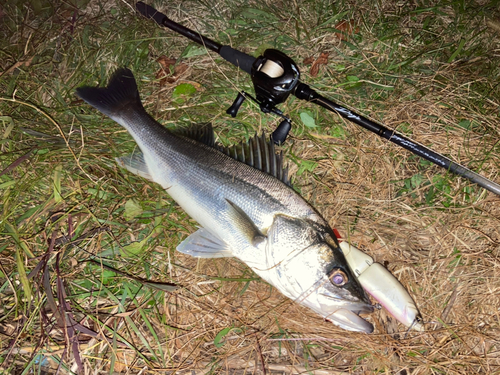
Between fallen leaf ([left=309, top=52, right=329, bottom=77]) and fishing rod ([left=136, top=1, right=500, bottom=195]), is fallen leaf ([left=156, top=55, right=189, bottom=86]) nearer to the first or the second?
fishing rod ([left=136, top=1, right=500, bottom=195])

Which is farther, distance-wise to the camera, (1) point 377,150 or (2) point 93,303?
(1) point 377,150

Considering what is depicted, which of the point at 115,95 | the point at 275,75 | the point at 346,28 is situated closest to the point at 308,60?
the point at 346,28

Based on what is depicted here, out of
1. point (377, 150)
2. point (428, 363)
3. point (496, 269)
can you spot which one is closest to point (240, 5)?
point (377, 150)

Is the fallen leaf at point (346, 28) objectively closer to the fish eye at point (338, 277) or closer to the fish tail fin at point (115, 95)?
the fish tail fin at point (115, 95)

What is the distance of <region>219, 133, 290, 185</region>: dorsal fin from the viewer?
8.64 ft

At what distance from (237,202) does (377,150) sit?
1.59m

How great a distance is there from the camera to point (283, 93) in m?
2.62

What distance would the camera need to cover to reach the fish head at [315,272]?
2.27 m

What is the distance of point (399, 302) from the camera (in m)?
2.63

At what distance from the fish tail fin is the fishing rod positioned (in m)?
0.75

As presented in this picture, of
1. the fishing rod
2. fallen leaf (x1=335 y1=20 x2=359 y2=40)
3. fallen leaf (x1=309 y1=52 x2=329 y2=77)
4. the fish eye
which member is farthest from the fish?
fallen leaf (x1=335 y1=20 x2=359 y2=40)

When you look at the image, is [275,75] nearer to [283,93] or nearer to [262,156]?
[283,93]

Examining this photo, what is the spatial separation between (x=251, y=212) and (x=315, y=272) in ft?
2.14

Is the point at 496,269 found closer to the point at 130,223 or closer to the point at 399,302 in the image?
the point at 399,302
